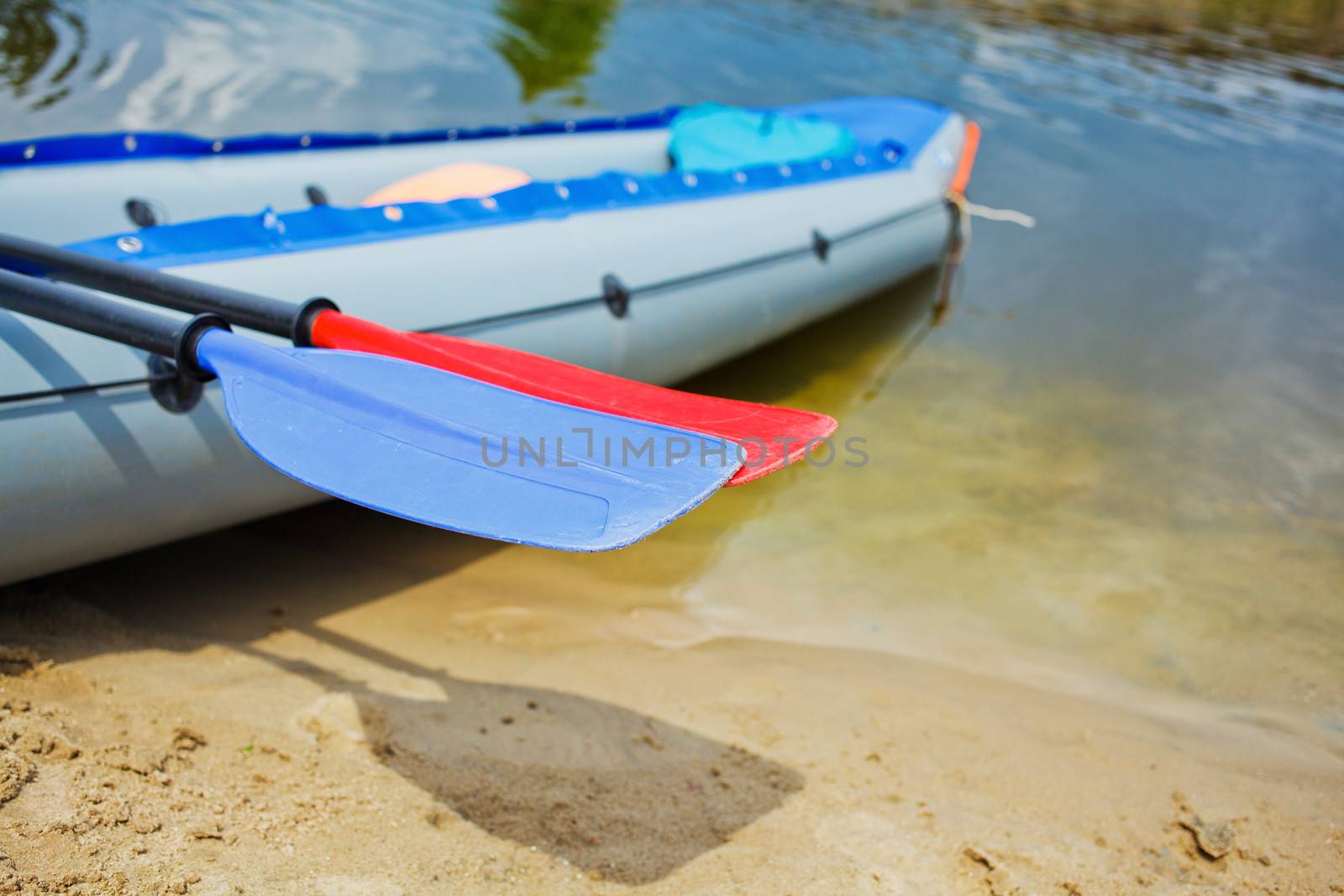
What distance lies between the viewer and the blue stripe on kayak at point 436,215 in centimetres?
271

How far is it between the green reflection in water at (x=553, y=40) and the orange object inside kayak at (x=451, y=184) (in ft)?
13.1

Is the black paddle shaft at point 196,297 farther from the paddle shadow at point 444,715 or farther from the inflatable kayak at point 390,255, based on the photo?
the paddle shadow at point 444,715

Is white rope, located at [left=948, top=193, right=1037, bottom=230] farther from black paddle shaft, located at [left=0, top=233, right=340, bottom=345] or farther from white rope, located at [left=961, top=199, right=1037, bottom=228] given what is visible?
black paddle shaft, located at [left=0, top=233, right=340, bottom=345]

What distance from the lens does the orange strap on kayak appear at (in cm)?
571

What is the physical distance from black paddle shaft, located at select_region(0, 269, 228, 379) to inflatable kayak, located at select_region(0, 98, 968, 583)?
0.55 feet

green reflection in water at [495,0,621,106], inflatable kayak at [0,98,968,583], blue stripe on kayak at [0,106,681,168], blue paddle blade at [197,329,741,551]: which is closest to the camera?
blue paddle blade at [197,329,741,551]

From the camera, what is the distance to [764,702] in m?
2.64

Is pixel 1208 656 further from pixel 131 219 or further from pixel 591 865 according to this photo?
pixel 131 219

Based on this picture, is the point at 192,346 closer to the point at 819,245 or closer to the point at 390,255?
the point at 390,255

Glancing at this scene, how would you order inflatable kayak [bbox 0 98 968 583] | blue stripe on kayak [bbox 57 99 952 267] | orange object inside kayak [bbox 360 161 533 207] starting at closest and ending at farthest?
1. inflatable kayak [bbox 0 98 968 583]
2. blue stripe on kayak [bbox 57 99 952 267]
3. orange object inside kayak [bbox 360 161 533 207]

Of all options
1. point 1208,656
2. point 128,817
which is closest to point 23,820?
point 128,817

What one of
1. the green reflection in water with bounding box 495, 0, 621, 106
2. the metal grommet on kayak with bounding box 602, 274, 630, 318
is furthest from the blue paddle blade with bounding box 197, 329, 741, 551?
the green reflection in water with bounding box 495, 0, 621, 106

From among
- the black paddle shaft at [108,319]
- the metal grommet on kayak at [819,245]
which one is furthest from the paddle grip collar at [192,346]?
the metal grommet on kayak at [819,245]

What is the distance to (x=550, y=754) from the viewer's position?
2283 mm
